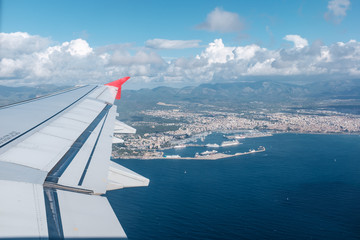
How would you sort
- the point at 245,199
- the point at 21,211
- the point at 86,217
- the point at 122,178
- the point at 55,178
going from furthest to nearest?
1. the point at 245,199
2. the point at 122,178
3. the point at 55,178
4. the point at 86,217
5. the point at 21,211

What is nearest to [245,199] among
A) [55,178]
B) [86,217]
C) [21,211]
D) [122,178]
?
[122,178]

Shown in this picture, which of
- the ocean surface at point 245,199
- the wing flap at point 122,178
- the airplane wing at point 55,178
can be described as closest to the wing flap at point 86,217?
the airplane wing at point 55,178

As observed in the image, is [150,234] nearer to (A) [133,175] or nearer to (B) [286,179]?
(A) [133,175]

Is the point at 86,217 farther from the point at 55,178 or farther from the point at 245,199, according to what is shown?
the point at 245,199

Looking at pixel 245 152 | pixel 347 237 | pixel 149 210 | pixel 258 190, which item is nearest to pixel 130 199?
pixel 149 210

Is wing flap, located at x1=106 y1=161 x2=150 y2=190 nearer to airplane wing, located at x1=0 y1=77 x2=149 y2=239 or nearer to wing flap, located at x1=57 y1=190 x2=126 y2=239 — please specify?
airplane wing, located at x1=0 y1=77 x2=149 y2=239

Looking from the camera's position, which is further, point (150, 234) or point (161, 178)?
point (161, 178)
